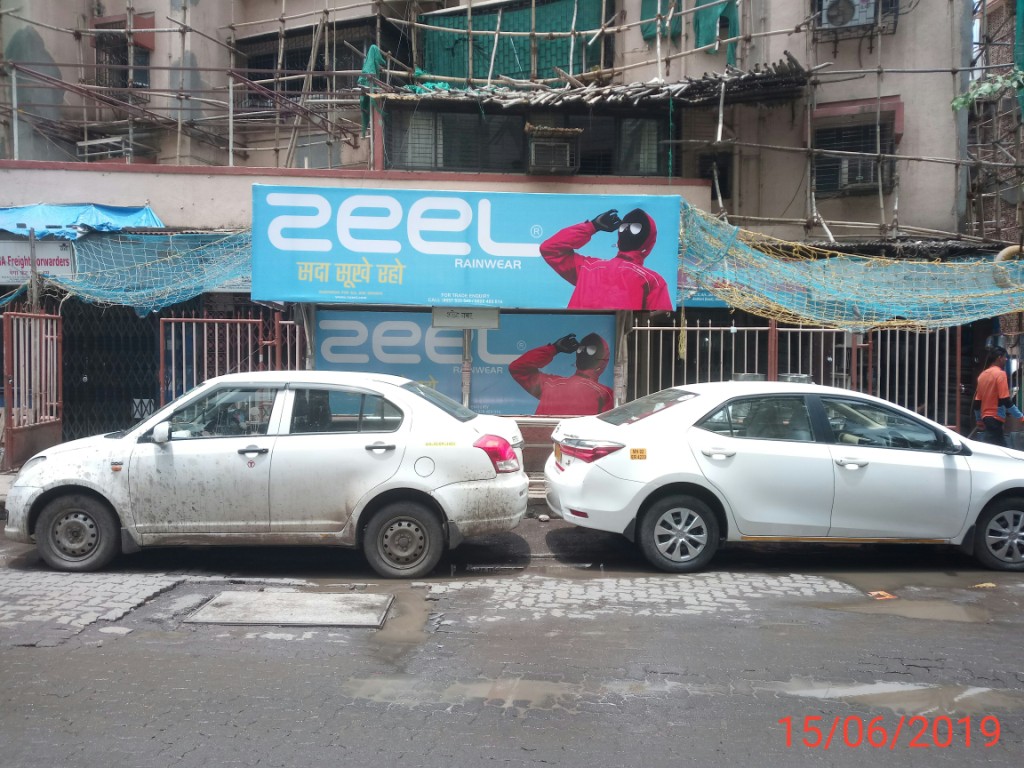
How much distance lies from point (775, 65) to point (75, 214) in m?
11.3

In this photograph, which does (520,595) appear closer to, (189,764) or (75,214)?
(189,764)

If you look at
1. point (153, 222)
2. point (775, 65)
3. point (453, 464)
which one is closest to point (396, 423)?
point (453, 464)

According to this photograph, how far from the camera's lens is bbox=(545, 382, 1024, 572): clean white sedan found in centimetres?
707

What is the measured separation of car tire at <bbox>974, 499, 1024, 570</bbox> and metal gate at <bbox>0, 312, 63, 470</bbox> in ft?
35.1

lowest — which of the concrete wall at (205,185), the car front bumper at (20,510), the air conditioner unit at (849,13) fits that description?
the car front bumper at (20,510)

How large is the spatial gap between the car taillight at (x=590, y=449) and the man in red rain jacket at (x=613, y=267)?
285 centimetres

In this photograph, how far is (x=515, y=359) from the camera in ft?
35.1

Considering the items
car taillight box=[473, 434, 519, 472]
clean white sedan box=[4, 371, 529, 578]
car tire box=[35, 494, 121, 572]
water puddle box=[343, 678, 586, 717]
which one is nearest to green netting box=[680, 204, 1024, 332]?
car taillight box=[473, 434, 519, 472]

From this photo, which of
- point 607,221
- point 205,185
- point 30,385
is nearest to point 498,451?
point 607,221

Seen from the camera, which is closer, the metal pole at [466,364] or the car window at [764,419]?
the car window at [764,419]

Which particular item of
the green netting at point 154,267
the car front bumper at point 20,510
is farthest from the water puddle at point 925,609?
the green netting at point 154,267

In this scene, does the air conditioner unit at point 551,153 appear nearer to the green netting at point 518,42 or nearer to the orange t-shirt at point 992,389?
the green netting at point 518,42

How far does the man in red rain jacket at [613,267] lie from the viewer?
9875 millimetres

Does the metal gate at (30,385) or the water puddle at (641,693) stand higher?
the metal gate at (30,385)
